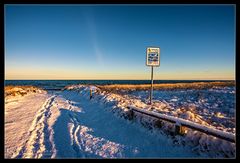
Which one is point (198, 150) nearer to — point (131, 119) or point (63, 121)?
point (131, 119)

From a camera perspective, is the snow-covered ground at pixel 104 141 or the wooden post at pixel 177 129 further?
the wooden post at pixel 177 129

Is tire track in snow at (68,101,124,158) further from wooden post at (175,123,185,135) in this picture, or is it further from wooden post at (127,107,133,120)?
wooden post at (127,107,133,120)

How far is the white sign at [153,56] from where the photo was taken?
37.0 ft

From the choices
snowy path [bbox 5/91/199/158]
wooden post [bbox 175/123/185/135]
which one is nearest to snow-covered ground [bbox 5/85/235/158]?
snowy path [bbox 5/91/199/158]

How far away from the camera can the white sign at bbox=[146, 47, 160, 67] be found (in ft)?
37.0

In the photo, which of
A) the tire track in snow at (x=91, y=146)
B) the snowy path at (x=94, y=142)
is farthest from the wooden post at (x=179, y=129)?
the tire track in snow at (x=91, y=146)

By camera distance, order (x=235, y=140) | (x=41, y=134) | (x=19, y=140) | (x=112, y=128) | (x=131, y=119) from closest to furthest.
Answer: (x=235, y=140) < (x=19, y=140) < (x=41, y=134) < (x=112, y=128) < (x=131, y=119)

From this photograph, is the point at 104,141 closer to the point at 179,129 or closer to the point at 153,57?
the point at 179,129

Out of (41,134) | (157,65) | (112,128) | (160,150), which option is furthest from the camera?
(157,65)

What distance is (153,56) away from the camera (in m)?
11.3

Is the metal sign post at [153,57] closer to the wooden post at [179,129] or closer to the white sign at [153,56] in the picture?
the white sign at [153,56]
